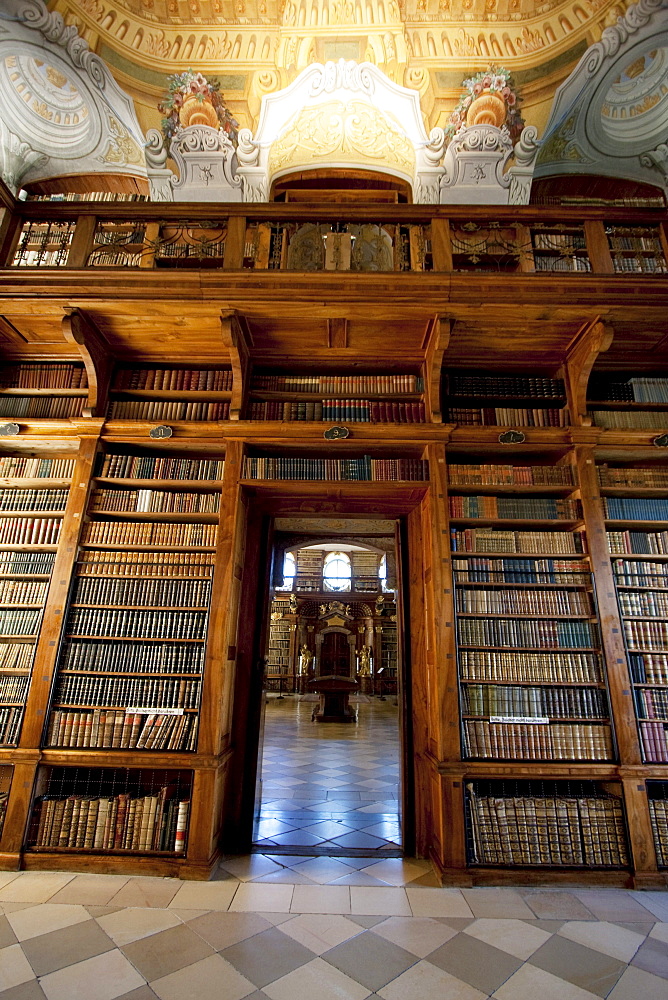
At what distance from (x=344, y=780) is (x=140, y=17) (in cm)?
753

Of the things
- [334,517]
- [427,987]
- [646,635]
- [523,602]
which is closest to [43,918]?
[427,987]

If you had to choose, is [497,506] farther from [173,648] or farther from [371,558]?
[371,558]

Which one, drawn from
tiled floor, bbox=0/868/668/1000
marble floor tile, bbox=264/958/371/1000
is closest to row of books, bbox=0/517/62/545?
tiled floor, bbox=0/868/668/1000

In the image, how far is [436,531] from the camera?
326 cm

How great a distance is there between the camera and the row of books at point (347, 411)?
3598mm

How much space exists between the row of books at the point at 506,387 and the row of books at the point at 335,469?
74 cm

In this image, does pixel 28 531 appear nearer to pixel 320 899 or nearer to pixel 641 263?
pixel 320 899

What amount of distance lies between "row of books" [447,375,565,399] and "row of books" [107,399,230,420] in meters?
1.76

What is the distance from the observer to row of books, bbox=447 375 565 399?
3762 mm

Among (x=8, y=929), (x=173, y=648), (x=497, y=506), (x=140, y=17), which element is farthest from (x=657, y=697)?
(x=140, y=17)

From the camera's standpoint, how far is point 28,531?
3.37 meters

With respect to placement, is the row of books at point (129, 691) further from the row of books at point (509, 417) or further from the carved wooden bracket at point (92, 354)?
the row of books at point (509, 417)

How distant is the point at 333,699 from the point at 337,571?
645 cm

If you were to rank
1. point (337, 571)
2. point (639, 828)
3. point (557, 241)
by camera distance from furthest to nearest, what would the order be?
point (337, 571), point (557, 241), point (639, 828)
